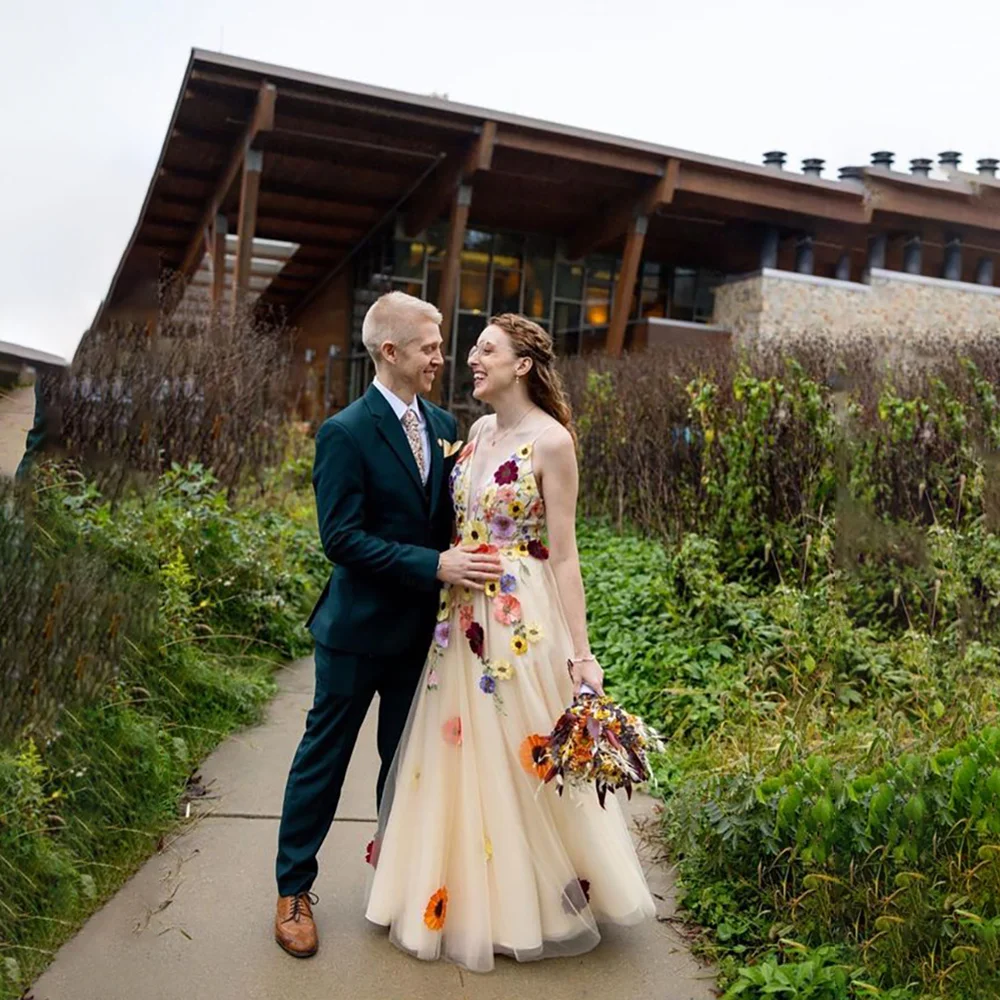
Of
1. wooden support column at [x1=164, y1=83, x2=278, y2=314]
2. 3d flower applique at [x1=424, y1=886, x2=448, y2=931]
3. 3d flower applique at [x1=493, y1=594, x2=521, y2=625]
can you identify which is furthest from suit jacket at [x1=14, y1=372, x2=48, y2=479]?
wooden support column at [x1=164, y1=83, x2=278, y2=314]

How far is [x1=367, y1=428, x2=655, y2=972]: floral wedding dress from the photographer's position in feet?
9.77

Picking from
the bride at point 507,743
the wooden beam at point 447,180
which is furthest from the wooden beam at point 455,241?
the bride at point 507,743

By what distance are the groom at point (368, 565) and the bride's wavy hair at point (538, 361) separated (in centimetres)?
24

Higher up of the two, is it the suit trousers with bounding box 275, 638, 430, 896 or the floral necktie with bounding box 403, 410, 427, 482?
the floral necktie with bounding box 403, 410, 427, 482

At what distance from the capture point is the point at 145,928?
Answer: 125 inches

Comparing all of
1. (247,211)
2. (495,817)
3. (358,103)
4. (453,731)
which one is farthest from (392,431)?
(247,211)

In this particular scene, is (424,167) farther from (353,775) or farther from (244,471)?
(353,775)

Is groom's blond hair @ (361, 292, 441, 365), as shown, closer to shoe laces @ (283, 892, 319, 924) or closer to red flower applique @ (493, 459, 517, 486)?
red flower applique @ (493, 459, 517, 486)

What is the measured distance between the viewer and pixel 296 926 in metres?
3.07

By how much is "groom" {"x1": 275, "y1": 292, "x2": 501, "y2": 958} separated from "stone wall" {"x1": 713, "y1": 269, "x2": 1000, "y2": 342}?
49.6ft

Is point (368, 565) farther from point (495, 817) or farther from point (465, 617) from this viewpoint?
point (495, 817)

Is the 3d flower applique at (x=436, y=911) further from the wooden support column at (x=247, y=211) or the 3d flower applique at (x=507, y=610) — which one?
the wooden support column at (x=247, y=211)

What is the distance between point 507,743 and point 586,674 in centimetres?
32

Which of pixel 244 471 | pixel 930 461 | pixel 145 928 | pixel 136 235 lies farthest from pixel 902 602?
pixel 136 235
